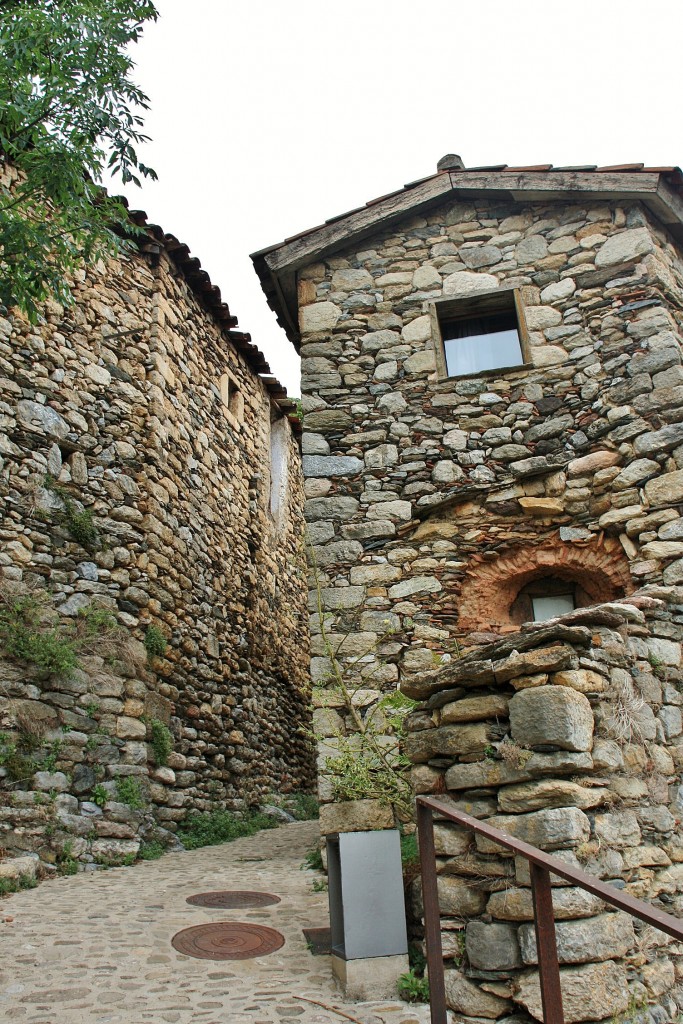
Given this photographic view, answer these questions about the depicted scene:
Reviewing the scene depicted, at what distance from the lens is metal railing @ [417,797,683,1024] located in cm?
185

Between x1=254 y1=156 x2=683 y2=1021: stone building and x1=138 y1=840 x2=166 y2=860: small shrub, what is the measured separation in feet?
7.84

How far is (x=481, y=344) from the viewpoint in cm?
628

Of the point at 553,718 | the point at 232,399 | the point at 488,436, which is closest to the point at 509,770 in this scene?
the point at 553,718

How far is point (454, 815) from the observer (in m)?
2.74

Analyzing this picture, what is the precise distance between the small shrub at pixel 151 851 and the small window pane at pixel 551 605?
3.89 metres

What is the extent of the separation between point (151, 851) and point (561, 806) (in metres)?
4.80

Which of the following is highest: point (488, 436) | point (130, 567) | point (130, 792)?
point (488, 436)

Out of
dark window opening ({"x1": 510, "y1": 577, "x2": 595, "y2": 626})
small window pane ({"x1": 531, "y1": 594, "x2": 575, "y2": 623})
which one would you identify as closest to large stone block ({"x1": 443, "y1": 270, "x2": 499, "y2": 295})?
dark window opening ({"x1": 510, "y1": 577, "x2": 595, "y2": 626})

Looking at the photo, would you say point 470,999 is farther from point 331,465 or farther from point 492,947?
point 331,465

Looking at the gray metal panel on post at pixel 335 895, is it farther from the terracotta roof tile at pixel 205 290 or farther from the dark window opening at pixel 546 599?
the terracotta roof tile at pixel 205 290

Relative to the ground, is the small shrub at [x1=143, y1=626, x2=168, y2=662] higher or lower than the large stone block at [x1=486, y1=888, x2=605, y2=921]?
higher

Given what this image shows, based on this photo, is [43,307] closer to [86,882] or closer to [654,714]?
[86,882]

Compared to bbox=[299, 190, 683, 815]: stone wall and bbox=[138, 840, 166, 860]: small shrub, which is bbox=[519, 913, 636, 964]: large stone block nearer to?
bbox=[299, 190, 683, 815]: stone wall

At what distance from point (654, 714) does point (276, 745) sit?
7.41 meters
